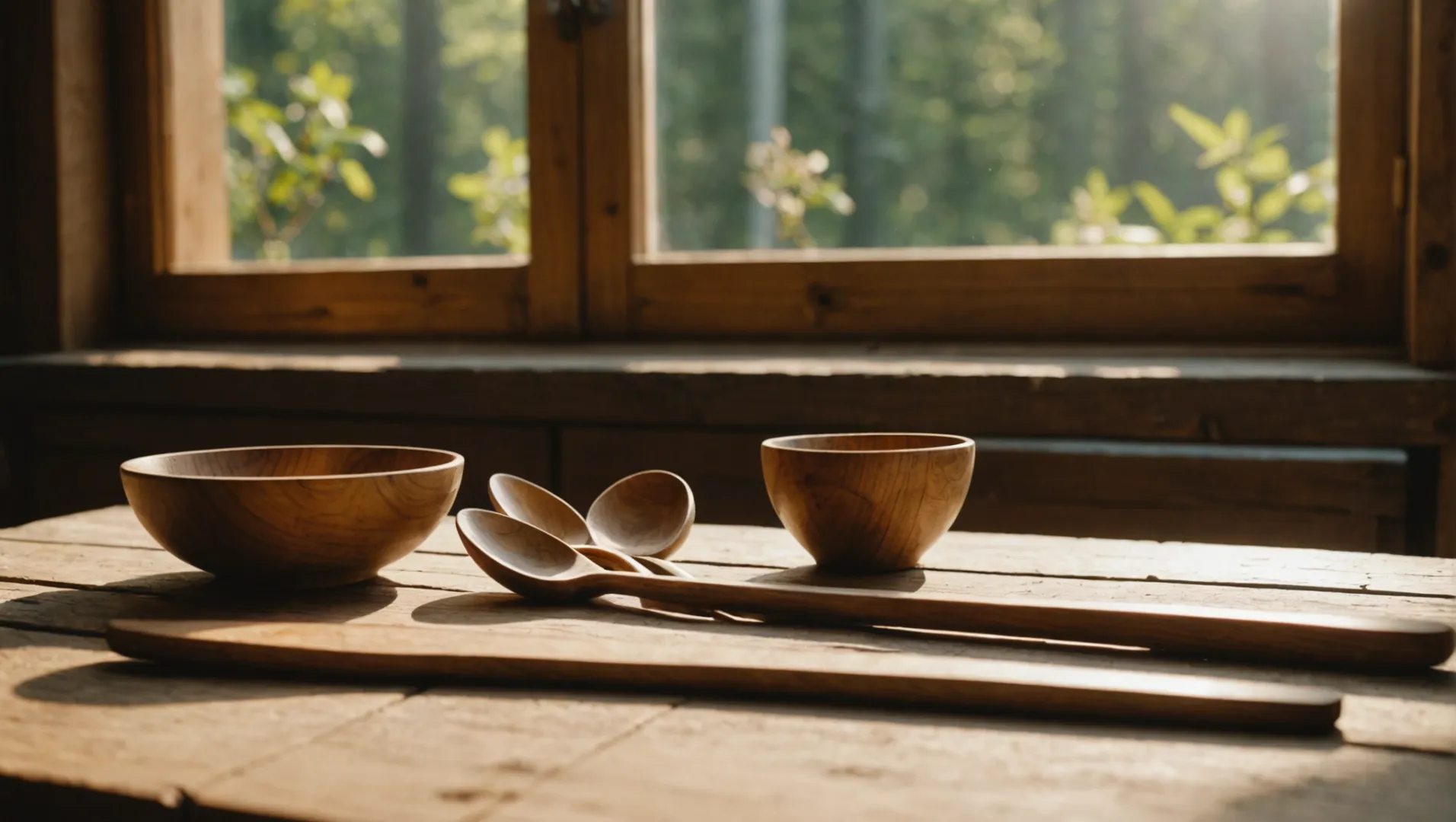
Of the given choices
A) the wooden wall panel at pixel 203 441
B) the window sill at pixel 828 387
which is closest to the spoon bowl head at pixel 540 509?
the window sill at pixel 828 387

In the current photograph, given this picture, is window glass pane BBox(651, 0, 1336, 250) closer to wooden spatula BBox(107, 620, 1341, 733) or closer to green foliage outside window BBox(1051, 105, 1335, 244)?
green foliage outside window BBox(1051, 105, 1335, 244)

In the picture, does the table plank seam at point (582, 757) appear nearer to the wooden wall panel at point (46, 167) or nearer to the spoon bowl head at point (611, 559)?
the spoon bowl head at point (611, 559)

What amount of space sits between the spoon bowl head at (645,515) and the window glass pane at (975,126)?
113cm

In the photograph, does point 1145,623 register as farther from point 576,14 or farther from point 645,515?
point 576,14

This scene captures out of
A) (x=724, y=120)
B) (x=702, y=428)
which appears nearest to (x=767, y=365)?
(x=702, y=428)

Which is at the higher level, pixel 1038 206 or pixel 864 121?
pixel 864 121

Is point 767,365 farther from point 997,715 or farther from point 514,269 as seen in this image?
Result: point 997,715

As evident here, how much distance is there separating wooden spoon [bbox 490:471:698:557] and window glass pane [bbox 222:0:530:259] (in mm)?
1400

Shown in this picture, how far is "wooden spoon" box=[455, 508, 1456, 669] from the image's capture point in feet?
2.00

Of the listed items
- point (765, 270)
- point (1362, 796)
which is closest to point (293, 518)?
point (1362, 796)

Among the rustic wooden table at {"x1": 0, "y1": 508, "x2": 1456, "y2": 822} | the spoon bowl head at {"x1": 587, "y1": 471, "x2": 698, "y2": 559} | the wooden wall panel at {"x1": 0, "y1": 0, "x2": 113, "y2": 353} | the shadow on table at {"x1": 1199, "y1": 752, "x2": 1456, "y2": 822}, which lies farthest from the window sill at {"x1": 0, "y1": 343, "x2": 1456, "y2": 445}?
the shadow on table at {"x1": 1199, "y1": 752, "x2": 1456, "y2": 822}

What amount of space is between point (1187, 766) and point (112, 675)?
0.52 meters

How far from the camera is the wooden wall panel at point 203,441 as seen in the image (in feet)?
5.74

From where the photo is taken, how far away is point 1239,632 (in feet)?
2.03
